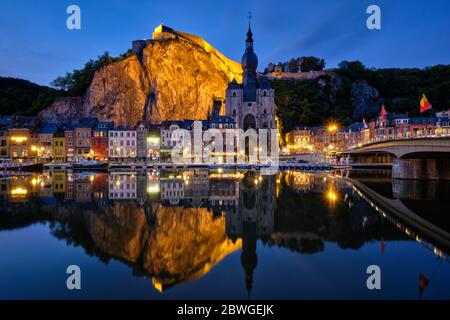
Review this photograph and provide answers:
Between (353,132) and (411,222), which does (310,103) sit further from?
(411,222)

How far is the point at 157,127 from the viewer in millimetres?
74812

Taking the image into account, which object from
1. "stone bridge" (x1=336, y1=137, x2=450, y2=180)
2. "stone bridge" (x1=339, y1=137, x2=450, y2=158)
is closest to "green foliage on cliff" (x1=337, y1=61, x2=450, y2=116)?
"stone bridge" (x1=339, y1=137, x2=450, y2=158)

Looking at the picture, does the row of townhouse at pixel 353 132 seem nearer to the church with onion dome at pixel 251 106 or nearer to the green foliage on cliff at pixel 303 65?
the church with onion dome at pixel 251 106

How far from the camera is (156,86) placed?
8694 cm

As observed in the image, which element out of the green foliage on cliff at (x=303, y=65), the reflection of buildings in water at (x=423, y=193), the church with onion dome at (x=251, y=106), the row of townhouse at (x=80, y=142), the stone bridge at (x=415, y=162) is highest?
the green foliage on cliff at (x=303, y=65)

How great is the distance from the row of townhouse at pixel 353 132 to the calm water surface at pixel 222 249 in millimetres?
55246

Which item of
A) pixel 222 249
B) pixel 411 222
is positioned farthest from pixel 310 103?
pixel 222 249

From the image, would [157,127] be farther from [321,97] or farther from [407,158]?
[321,97]

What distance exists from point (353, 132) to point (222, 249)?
265 feet

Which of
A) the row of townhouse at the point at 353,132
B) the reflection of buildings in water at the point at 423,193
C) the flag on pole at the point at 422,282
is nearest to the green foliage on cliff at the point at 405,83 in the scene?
the row of townhouse at the point at 353,132

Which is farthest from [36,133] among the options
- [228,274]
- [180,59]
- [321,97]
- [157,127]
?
[321,97]

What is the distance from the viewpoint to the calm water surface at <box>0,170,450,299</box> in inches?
309

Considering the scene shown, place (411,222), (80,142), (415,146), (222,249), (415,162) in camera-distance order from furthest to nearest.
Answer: (80,142), (415,162), (415,146), (411,222), (222,249)

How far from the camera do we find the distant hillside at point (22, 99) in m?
85.7
